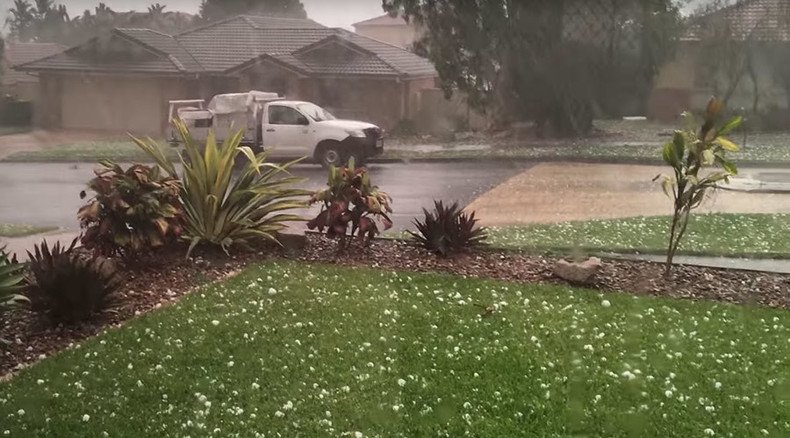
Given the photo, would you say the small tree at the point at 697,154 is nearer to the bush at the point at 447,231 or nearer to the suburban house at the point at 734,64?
the suburban house at the point at 734,64

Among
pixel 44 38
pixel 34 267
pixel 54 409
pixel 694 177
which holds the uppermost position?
pixel 44 38

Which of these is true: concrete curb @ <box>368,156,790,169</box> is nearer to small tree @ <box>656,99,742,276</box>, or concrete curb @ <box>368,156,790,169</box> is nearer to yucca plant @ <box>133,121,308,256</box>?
small tree @ <box>656,99,742,276</box>

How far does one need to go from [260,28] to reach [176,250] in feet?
4.42

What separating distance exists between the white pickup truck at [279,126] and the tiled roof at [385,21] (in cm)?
58

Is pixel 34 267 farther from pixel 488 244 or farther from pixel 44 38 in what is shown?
pixel 488 244

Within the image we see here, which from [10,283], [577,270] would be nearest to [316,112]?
[577,270]

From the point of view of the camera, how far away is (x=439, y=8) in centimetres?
476

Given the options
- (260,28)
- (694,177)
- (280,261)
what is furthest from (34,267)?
(694,177)

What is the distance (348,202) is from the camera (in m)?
4.68

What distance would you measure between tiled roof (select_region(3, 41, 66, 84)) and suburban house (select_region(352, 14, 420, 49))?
1.69m

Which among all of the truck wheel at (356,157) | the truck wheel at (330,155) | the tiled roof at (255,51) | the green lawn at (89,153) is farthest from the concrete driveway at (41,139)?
the truck wheel at (356,157)

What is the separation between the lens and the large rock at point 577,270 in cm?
428

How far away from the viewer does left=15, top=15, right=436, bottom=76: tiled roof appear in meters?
4.48

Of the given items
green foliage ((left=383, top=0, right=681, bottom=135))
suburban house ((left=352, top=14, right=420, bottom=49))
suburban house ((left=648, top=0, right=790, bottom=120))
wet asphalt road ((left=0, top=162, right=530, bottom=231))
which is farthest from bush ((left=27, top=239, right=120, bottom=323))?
suburban house ((left=648, top=0, right=790, bottom=120))
